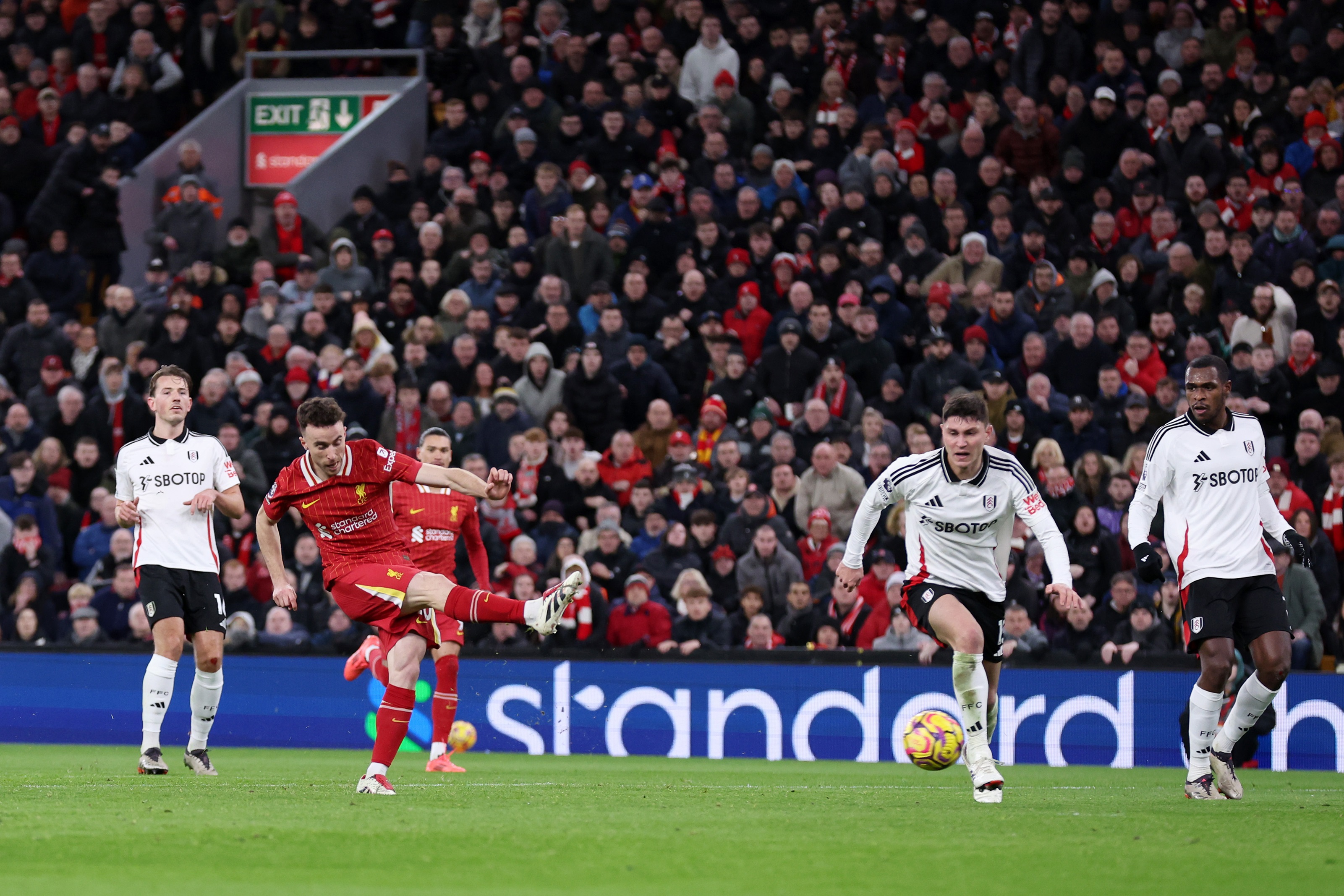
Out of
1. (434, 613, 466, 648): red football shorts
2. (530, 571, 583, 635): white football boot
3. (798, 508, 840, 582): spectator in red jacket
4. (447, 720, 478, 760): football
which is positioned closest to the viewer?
(530, 571, 583, 635): white football boot

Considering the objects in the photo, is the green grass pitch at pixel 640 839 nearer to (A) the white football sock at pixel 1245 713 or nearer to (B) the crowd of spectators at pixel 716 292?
(A) the white football sock at pixel 1245 713

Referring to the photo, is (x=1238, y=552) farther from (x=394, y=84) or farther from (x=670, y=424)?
(x=394, y=84)

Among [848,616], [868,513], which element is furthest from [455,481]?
[848,616]

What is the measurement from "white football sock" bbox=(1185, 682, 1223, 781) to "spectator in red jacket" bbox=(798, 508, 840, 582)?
7153 millimetres

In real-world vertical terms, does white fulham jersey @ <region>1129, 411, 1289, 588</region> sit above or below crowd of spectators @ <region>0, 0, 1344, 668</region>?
below

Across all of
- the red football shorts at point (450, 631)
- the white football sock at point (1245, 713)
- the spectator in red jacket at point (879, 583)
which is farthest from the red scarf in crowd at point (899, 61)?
the white football sock at point (1245, 713)

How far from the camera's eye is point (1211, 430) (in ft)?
34.2

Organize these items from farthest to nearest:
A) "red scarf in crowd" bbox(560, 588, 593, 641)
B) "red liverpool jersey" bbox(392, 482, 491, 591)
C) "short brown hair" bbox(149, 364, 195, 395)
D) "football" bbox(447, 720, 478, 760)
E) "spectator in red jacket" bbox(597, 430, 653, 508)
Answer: "spectator in red jacket" bbox(597, 430, 653, 508) → "red scarf in crowd" bbox(560, 588, 593, 641) → "football" bbox(447, 720, 478, 760) → "red liverpool jersey" bbox(392, 482, 491, 591) → "short brown hair" bbox(149, 364, 195, 395)

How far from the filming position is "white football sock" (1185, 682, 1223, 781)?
10.3 meters

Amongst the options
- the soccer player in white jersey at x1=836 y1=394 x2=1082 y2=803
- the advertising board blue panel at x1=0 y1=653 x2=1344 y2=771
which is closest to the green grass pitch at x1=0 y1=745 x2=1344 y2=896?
the soccer player in white jersey at x1=836 y1=394 x2=1082 y2=803

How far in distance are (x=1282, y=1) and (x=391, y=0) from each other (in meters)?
12.0

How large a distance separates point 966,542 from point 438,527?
4.70m

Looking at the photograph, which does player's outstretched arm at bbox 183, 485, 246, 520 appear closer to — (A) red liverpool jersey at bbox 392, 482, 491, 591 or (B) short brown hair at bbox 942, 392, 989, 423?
(A) red liverpool jersey at bbox 392, 482, 491, 591

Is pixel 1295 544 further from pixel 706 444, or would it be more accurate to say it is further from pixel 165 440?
pixel 706 444
